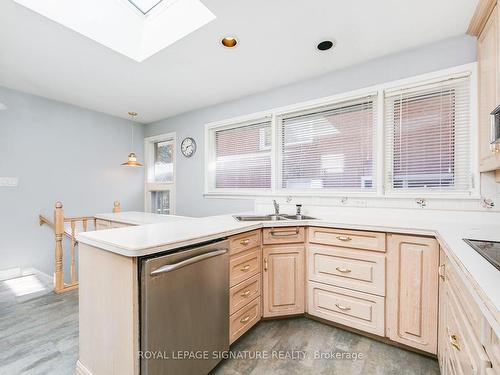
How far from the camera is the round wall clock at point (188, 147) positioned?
3.79 metres

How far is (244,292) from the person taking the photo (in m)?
1.82

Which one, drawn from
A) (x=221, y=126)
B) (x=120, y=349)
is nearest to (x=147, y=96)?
(x=221, y=126)

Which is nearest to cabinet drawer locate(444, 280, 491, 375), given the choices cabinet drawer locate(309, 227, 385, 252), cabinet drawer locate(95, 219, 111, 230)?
cabinet drawer locate(309, 227, 385, 252)

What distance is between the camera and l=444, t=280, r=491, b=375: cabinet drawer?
2.30ft

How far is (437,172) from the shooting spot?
6.73 feet

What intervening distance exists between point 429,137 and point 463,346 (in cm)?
177

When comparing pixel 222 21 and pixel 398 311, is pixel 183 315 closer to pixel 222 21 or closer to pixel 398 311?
pixel 398 311

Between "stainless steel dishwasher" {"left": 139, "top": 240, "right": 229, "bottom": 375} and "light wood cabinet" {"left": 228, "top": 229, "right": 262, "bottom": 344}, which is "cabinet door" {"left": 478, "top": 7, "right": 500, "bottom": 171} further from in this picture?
"stainless steel dishwasher" {"left": 139, "top": 240, "right": 229, "bottom": 375}

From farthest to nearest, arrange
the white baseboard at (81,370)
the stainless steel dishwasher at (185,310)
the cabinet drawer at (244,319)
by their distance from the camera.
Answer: the cabinet drawer at (244,319) < the white baseboard at (81,370) < the stainless steel dishwasher at (185,310)

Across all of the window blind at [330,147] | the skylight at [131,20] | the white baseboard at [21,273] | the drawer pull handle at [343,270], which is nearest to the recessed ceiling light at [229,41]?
the skylight at [131,20]

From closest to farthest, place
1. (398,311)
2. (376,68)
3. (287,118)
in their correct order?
(398,311) < (376,68) < (287,118)

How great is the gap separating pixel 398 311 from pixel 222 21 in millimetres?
2501

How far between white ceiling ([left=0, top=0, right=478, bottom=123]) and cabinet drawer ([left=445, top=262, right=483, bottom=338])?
5.91 ft

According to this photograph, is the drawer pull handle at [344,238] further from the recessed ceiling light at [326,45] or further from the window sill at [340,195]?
the recessed ceiling light at [326,45]
